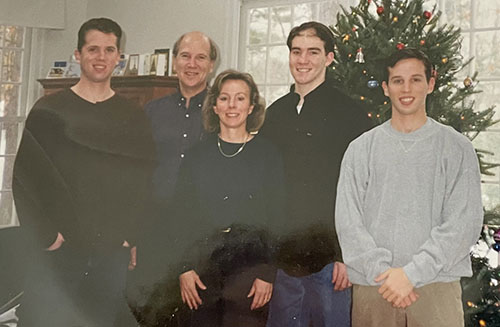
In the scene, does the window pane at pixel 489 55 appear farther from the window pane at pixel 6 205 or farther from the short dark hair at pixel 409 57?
the window pane at pixel 6 205

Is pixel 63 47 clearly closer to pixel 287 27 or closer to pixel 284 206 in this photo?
pixel 287 27

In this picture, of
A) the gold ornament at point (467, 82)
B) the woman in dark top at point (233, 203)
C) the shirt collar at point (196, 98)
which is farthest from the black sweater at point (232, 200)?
the gold ornament at point (467, 82)

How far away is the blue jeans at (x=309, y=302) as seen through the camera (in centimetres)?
236

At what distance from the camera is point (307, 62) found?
237 centimetres

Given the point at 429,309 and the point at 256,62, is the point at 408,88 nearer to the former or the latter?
the point at 256,62

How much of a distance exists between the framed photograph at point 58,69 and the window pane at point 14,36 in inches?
6.9

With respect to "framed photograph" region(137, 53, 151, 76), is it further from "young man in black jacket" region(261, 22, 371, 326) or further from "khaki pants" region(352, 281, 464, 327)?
"khaki pants" region(352, 281, 464, 327)

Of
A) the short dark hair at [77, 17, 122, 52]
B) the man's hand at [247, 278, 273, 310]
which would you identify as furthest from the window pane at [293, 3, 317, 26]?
the man's hand at [247, 278, 273, 310]

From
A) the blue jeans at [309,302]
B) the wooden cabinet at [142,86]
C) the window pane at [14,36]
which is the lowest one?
the blue jeans at [309,302]

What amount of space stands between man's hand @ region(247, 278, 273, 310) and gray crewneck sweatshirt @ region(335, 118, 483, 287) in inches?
14.2

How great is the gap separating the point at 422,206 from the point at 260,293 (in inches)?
26.2

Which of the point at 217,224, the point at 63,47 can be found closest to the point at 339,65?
the point at 217,224

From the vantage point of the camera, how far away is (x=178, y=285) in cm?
254

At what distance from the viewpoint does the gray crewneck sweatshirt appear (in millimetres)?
2213
